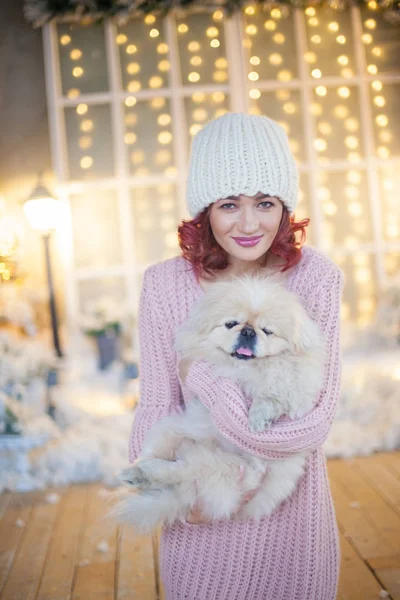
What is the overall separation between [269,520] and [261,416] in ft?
1.02

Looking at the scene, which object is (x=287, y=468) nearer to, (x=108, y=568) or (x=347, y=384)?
(x=108, y=568)

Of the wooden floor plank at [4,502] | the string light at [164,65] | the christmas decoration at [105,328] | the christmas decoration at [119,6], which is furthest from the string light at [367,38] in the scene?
the wooden floor plank at [4,502]

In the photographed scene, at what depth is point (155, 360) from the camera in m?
1.60

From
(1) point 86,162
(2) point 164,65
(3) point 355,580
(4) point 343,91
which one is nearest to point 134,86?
(2) point 164,65

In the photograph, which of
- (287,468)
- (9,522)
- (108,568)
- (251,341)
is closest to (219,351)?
(251,341)

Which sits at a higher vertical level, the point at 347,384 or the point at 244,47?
the point at 244,47

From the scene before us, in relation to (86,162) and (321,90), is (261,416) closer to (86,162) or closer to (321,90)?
(86,162)

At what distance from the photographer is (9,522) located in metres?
2.82

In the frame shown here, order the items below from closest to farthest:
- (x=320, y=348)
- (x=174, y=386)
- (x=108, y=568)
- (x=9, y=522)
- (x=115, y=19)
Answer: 1. (x=320, y=348)
2. (x=174, y=386)
3. (x=108, y=568)
4. (x=9, y=522)
5. (x=115, y=19)

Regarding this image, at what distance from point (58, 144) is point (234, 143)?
10.6 ft

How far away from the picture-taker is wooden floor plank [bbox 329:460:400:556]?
7.98 ft

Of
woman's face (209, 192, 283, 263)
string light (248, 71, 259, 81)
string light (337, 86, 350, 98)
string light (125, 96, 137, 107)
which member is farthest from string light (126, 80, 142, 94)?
woman's face (209, 192, 283, 263)

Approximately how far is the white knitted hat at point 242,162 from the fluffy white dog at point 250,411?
0.24 meters

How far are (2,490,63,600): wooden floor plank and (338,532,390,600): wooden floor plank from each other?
1.09m
